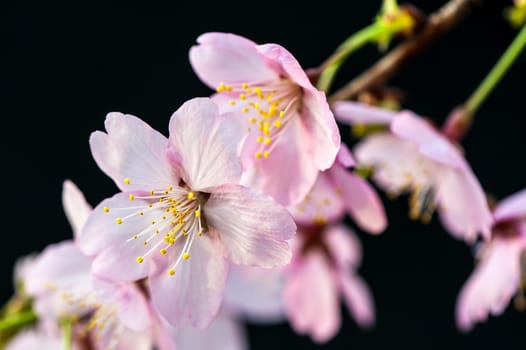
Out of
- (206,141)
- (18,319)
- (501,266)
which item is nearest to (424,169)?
(501,266)

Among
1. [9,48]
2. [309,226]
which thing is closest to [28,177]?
[9,48]

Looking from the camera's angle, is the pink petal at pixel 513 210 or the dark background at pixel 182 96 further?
the dark background at pixel 182 96

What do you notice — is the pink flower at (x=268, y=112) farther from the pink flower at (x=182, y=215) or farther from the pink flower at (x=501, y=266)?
the pink flower at (x=501, y=266)

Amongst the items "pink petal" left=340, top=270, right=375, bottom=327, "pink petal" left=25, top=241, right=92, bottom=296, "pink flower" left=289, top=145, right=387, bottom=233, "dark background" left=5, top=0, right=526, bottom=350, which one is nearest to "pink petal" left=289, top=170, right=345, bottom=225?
"pink flower" left=289, top=145, right=387, bottom=233

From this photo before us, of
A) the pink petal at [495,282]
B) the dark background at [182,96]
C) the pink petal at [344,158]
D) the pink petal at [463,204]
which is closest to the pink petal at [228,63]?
the pink petal at [344,158]

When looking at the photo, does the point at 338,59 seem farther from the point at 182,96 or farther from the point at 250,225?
the point at 182,96
